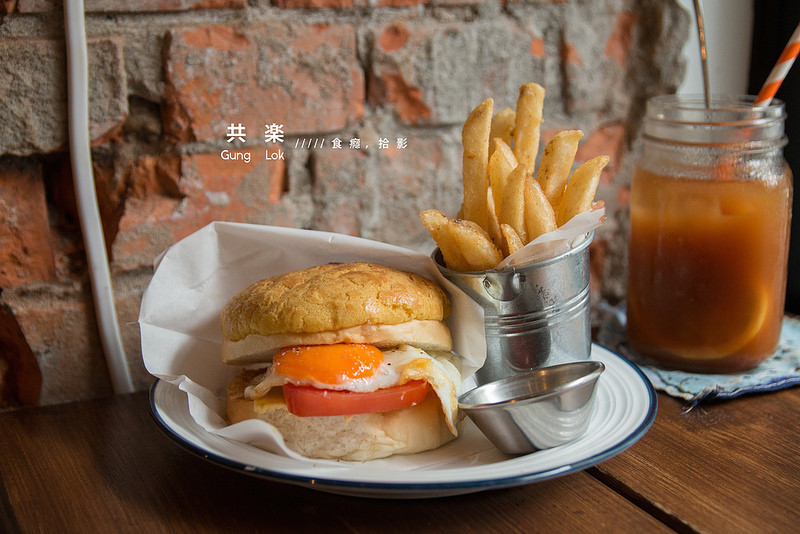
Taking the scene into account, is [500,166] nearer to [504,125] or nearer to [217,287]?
[504,125]

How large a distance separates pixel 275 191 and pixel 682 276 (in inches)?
36.0

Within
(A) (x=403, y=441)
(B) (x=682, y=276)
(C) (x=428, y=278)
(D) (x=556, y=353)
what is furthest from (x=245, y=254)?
(B) (x=682, y=276)

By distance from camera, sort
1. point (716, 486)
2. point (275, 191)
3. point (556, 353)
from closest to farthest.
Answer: point (716, 486) < point (556, 353) < point (275, 191)

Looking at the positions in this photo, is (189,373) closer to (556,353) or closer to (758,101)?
(556,353)

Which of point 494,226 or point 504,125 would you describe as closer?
point 494,226

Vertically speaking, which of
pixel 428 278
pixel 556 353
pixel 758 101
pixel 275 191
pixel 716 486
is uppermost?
pixel 758 101

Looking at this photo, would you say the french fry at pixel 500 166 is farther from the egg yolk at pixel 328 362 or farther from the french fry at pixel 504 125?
the egg yolk at pixel 328 362

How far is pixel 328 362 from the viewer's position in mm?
1151

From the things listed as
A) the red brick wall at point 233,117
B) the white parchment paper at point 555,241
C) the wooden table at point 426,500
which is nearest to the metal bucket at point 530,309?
the white parchment paper at point 555,241

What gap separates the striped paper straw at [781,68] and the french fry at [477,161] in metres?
0.61

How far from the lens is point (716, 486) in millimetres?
1130

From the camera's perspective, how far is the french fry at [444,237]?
50.4 inches

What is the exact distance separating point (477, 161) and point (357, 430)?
0.52 meters

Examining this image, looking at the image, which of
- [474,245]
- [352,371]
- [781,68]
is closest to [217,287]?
[352,371]
